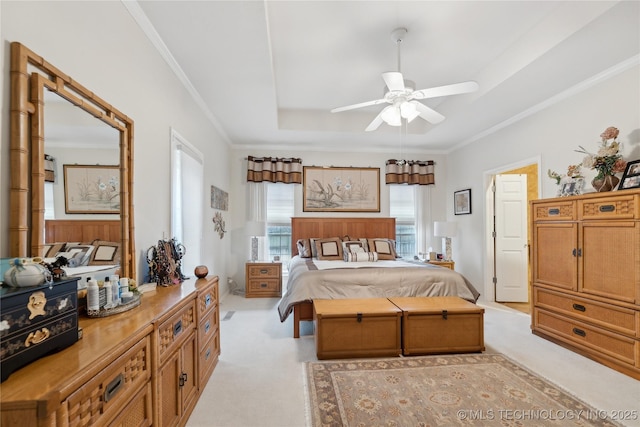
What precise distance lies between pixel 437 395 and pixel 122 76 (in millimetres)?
2993

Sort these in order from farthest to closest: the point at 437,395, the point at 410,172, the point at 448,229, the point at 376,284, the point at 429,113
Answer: the point at 410,172 < the point at 448,229 < the point at 376,284 < the point at 429,113 < the point at 437,395

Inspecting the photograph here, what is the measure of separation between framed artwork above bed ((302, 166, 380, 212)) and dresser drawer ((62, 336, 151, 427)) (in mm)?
4251

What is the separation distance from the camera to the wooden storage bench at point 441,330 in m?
2.70

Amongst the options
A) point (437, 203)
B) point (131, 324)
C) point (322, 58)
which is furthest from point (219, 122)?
point (437, 203)

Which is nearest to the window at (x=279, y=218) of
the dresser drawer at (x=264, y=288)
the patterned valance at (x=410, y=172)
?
the dresser drawer at (x=264, y=288)

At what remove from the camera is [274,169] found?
5.29 m

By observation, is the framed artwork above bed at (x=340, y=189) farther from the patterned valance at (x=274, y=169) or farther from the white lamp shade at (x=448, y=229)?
the white lamp shade at (x=448, y=229)

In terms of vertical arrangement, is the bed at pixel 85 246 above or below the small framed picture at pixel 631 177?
below

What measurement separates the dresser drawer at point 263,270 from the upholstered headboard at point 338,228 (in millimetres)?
579

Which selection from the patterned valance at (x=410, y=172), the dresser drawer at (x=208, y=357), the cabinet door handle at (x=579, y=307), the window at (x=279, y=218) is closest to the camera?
the dresser drawer at (x=208, y=357)

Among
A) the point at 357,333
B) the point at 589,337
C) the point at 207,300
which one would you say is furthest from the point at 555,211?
the point at 207,300

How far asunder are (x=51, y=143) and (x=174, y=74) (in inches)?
65.7

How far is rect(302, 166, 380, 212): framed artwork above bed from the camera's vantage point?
5.45m

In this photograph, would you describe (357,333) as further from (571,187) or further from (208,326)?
(571,187)
